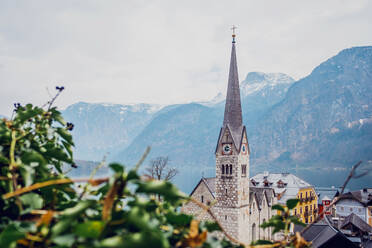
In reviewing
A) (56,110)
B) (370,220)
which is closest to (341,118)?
(370,220)

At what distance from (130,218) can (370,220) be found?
164 ft

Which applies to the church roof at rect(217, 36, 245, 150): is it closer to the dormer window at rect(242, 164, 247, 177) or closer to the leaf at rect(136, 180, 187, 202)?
the dormer window at rect(242, 164, 247, 177)

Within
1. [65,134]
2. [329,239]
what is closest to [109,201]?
[65,134]

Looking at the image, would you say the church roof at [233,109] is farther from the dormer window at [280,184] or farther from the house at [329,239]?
the dormer window at [280,184]

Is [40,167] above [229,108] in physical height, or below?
below

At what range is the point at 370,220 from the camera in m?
42.5

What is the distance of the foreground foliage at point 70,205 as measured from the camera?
2.62 feet

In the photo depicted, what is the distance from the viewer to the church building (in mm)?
25344

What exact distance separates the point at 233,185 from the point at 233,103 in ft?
23.1

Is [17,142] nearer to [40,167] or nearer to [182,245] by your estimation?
[40,167]

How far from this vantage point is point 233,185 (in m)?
25.6

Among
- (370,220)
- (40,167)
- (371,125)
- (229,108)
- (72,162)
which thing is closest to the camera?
(40,167)

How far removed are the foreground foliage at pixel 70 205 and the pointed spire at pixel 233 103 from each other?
86.6 ft

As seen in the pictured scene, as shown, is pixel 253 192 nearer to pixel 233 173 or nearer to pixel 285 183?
pixel 233 173
